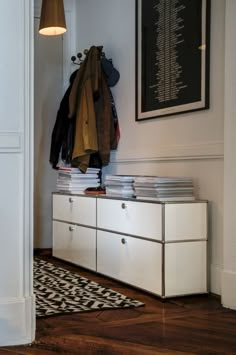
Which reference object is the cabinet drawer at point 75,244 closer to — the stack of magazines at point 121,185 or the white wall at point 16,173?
the stack of magazines at point 121,185

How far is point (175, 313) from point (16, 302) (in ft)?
2.89

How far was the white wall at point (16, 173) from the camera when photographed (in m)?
2.09

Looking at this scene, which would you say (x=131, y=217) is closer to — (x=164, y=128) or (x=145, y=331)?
(x=164, y=128)

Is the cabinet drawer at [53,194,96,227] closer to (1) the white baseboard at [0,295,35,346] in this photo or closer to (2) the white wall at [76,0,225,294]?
(2) the white wall at [76,0,225,294]

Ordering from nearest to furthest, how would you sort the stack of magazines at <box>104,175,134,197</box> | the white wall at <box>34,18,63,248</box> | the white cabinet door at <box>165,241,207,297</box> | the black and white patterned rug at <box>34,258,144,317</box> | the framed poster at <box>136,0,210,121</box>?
the black and white patterned rug at <box>34,258,144,317</box> → the white cabinet door at <box>165,241,207,297</box> → the framed poster at <box>136,0,210,121</box> → the stack of magazines at <box>104,175,134,197</box> → the white wall at <box>34,18,63,248</box>

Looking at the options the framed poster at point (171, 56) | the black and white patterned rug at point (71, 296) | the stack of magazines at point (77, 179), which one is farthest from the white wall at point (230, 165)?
the stack of magazines at point (77, 179)

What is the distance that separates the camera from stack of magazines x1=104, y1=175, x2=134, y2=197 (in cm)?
327

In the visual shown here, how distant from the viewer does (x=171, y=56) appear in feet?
11.1

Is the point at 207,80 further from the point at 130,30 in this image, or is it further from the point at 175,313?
the point at 175,313

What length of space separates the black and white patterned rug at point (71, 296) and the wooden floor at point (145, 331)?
85 millimetres

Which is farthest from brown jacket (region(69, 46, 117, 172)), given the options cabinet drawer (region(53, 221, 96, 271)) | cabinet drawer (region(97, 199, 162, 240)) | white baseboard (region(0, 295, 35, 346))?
white baseboard (region(0, 295, 35, 346))

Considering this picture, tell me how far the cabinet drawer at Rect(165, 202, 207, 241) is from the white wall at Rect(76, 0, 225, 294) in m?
0.09

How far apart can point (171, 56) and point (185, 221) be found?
1.16 metres

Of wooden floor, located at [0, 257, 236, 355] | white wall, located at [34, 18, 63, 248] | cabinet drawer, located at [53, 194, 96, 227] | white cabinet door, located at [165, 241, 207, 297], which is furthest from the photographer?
white wall, located at [34, 18, 63, 248]
